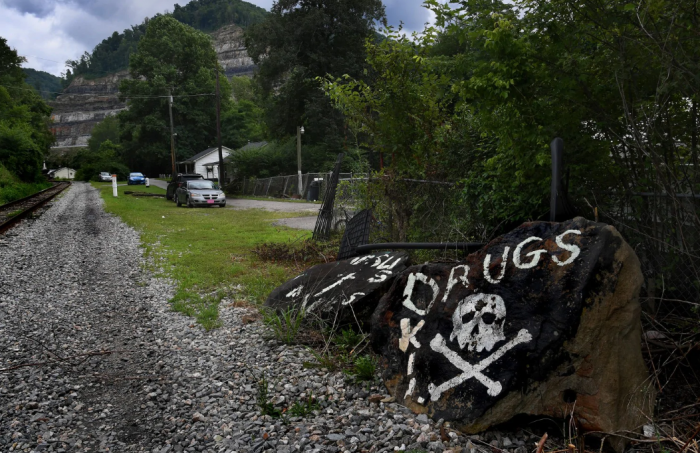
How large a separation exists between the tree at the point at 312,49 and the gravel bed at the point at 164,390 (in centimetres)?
3214

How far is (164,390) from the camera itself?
12.6 feet

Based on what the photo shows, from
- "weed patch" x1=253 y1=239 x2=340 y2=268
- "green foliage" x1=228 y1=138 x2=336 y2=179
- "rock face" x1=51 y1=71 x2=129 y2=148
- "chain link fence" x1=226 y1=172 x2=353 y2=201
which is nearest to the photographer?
"weed patch" x1=253 y1=239 x2=340 y2=268

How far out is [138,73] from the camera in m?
65.4

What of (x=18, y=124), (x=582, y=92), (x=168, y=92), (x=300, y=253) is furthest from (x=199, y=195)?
(x=168, y=92)

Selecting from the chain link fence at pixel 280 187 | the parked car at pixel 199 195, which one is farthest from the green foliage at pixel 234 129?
the parked car at pixel 199 195

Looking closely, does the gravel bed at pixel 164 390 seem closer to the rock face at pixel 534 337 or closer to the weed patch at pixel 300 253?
the rock face at pixel 534 337

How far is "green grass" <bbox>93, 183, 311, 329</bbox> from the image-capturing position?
6.43 metres

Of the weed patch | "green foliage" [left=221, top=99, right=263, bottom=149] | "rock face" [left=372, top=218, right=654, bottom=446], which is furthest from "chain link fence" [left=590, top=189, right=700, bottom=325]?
"green foliage" [left=221, top=99, right=263, bottom=149]

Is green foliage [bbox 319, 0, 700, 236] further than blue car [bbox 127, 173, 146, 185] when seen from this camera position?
No

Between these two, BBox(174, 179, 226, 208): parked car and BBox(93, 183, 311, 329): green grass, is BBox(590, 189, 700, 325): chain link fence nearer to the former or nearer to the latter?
BBox(93, 183, 311, 329): green grass

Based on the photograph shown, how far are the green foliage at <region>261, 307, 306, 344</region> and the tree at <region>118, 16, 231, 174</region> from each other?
61.7 m

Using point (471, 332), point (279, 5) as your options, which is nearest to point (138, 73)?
point (279, 5)

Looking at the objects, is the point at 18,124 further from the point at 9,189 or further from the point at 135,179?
the point at 135,179

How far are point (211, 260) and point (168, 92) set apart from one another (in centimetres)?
5917
